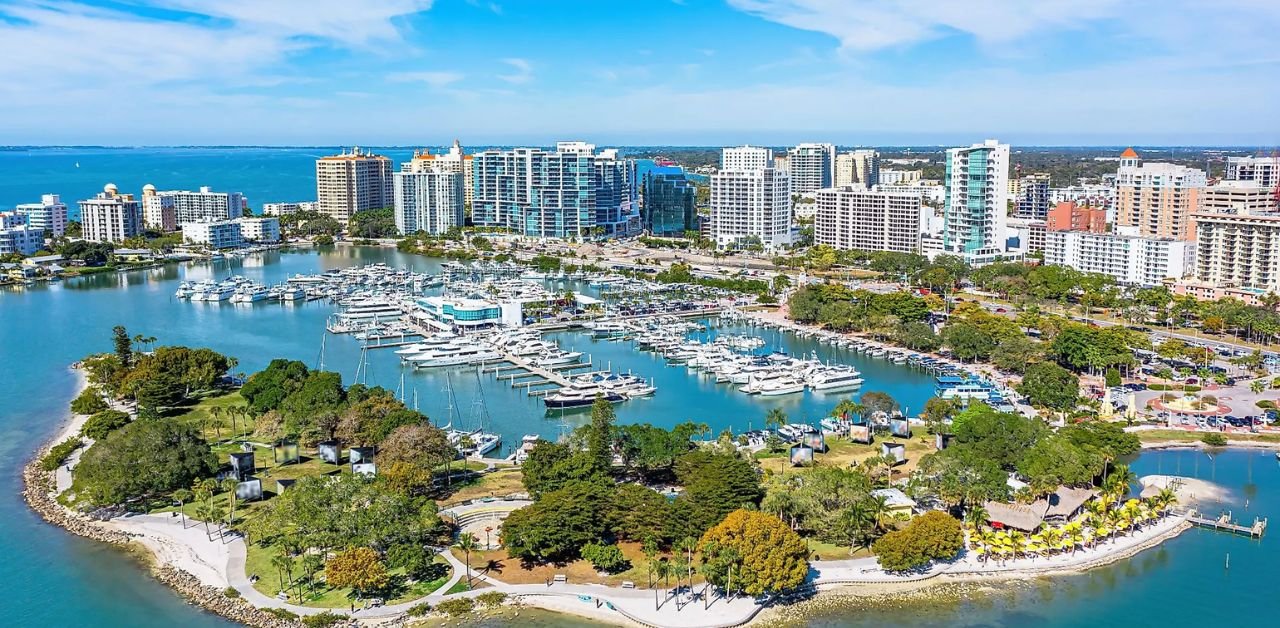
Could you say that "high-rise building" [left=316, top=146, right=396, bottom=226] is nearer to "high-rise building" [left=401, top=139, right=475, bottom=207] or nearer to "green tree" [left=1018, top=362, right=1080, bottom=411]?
"high-rise building" [left=401, top=139, right=475, bottom=207]

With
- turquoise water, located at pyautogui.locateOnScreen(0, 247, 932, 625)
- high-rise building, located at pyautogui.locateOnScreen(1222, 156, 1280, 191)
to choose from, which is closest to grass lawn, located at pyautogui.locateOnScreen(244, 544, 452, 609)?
turquoise water, located at pyautogui.locateOnScreen(0, 247, 932, 625)

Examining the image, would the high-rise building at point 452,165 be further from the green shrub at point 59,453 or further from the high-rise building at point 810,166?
the green shrub at point 59,453

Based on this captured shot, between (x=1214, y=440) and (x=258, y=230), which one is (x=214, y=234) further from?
(x=1214, y=440)

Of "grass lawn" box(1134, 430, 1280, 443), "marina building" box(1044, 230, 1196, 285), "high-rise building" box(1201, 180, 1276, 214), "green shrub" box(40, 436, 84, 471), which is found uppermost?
"high-rise building" box(1201, 180, 1276, 214)

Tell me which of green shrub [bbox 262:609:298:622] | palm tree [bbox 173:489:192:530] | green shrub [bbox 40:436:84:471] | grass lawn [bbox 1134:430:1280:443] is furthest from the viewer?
grass lawn [bbox 1134:430:1280:443]

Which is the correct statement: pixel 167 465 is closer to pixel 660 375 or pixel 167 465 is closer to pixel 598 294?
pixel 660 375

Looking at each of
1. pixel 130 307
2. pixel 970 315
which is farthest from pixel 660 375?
pixel 130 307
